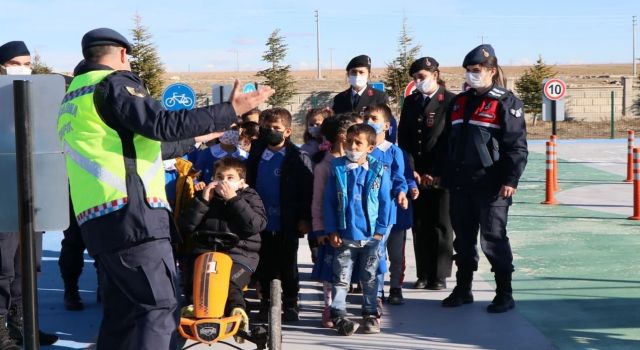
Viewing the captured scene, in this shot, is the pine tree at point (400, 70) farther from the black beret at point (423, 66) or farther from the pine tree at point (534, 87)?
the black beret at point (423, 66)

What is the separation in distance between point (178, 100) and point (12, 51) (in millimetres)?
9857

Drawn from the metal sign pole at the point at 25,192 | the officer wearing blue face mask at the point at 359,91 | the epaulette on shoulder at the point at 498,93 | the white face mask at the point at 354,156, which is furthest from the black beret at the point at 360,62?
the metal sign pole at the point at 25,192

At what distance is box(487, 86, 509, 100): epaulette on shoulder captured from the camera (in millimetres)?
7398

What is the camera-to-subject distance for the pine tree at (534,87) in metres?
40.8

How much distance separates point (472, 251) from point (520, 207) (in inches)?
263

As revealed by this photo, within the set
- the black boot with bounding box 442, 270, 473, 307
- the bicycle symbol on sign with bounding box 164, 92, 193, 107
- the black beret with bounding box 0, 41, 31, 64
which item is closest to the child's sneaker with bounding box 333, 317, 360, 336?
the black boot with bounding box 442, 270, 473, 307

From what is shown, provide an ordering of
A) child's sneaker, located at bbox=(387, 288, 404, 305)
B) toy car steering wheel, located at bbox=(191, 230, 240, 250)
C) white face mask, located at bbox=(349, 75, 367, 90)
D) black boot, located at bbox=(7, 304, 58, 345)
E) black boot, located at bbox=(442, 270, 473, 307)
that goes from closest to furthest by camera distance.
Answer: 1. toy car steering wheel, located at bbox=(191, 230, 240, 250)
2. black boot, located at bbox=(7, 304, 58, 345)
3. black boot, located at bbox=(442, 270, 473, 307)
4. child's sneaker, located at bbox=(387, 288, 404, 305)
5. white face mask, located at bbox=(349, 75, 367, 90)

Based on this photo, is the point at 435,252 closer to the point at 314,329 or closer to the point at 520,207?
the point at 314,329

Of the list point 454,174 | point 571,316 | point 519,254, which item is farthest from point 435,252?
point 519,254

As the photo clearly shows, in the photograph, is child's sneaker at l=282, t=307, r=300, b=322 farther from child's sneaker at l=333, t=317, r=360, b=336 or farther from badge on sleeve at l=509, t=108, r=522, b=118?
badge on sleeve at l=509, t=108, r=522, b=118

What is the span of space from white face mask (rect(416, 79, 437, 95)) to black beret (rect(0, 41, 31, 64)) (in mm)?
3475

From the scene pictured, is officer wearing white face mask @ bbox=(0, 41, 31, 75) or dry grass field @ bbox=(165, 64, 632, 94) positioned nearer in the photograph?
officer wearing white face mask @ bbox=(0, 41, 31, 75)

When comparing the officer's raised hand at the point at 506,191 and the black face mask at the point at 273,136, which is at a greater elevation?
the black face mask at the point at 273,136

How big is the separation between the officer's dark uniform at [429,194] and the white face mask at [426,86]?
0.05 metres
